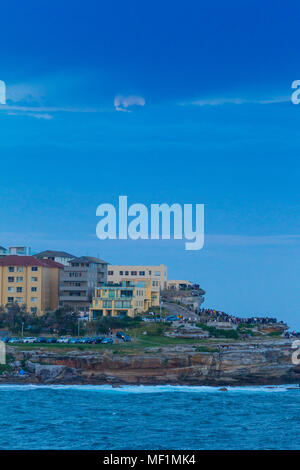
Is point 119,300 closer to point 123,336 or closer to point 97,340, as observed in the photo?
point 123,336

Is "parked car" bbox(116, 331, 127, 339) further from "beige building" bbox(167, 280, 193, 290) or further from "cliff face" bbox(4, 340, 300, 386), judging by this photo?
"beige building" bbox(167, 280, 193, 290)

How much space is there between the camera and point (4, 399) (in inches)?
1357

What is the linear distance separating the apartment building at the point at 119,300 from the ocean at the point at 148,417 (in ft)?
42.3

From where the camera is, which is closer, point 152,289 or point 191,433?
point 191,433

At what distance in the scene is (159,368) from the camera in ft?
135

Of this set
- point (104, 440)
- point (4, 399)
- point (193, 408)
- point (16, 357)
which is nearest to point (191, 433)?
point (104, 440)

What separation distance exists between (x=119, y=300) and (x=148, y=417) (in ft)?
76.6

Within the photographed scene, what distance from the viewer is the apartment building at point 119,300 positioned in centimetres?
5250

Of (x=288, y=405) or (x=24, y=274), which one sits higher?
(x=24, y=274)

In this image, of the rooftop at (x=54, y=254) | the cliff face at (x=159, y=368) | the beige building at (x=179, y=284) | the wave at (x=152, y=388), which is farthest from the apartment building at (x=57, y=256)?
the wave at (x=152, y=388)

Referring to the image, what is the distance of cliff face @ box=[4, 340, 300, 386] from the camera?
134ft

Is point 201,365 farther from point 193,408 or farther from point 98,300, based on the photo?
point 98,300

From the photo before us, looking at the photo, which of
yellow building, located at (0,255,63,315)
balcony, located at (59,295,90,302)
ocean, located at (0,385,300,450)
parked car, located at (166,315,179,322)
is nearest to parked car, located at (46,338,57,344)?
yellow building, located at (0,255,63,315)

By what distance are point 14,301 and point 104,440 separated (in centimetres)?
2971
